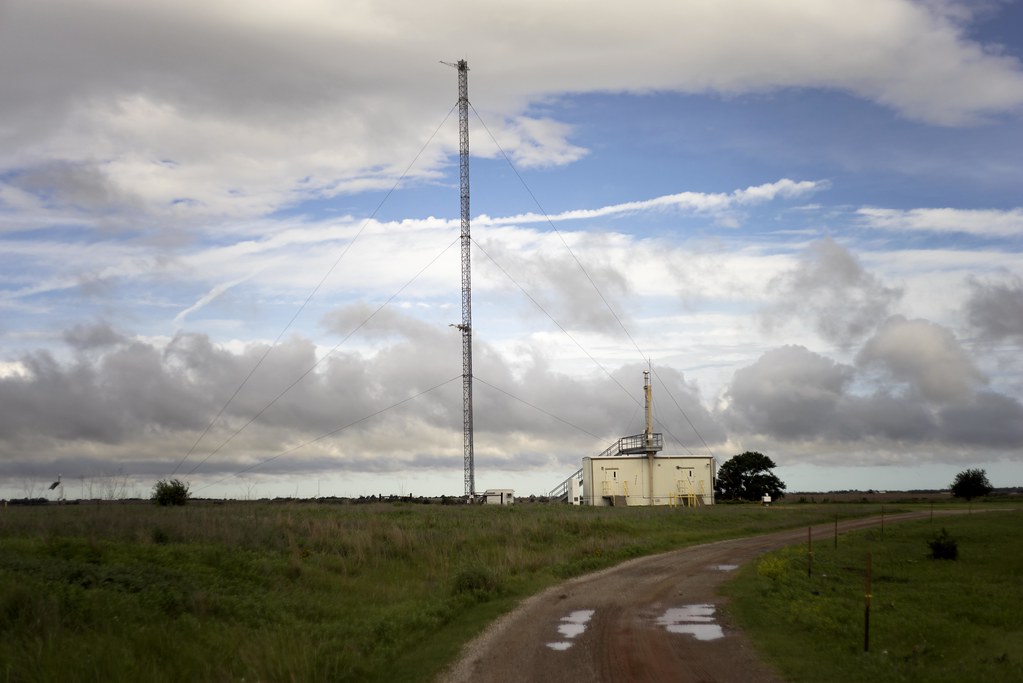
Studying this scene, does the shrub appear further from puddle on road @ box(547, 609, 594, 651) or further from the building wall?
the building wall

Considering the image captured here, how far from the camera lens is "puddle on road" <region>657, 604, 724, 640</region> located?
1520 centimetres

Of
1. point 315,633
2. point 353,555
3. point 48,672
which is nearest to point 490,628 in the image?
point 315,633

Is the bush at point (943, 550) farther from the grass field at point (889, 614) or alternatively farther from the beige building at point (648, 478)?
the beige building at point (648, 478)

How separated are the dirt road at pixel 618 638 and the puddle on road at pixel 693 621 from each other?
0.02 m

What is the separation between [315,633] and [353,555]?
1047cm

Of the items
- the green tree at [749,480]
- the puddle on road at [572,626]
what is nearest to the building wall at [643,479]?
the green tree at [749,480]

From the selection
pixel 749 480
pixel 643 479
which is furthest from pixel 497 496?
pixel 749 480

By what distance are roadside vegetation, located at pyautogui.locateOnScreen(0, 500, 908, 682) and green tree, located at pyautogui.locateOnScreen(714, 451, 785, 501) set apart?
225ft

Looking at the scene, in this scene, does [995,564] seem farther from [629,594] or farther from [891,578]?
[629,594]

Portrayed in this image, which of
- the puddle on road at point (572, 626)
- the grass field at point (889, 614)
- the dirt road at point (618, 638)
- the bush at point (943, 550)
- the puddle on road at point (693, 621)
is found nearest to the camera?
the dirt road at point (618, 638)

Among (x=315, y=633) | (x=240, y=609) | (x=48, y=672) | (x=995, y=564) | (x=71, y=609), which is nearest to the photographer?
(x=48, y=672)

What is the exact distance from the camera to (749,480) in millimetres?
98188

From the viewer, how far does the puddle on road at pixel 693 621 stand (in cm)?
1520

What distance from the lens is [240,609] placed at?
A: 16219mm
